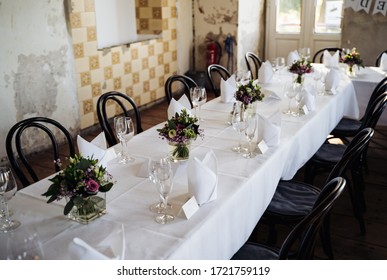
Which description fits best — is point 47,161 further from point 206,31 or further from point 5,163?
point 206,31

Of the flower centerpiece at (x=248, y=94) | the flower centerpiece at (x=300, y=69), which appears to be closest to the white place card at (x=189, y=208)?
the flower centerpiece at (x=248, y=94)

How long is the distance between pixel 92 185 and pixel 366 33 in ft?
19.8

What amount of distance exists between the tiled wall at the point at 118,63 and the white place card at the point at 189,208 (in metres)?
3.35

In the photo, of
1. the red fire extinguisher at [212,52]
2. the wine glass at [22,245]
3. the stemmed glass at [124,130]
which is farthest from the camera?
the red fire extinguisher at [212,52]

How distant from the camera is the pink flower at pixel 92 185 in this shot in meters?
1.55

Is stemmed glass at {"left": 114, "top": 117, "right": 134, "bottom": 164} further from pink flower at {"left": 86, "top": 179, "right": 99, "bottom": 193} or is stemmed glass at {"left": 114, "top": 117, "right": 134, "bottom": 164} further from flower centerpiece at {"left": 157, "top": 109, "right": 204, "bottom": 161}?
pink flower at {"left": 86, "top": 179, "right": 99, "bottom": 193}

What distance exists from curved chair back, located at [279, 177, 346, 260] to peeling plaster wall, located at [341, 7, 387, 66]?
217 inches

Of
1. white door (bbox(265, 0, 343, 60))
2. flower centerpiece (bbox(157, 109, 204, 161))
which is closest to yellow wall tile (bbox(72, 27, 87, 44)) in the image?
flower centerpiece (bbox(157, 109, 204, 161))

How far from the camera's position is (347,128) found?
3.75 m

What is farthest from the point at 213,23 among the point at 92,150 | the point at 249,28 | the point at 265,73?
the point at 92,150

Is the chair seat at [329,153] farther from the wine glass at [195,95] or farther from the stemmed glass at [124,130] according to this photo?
the stemmed glass at [124,130]
